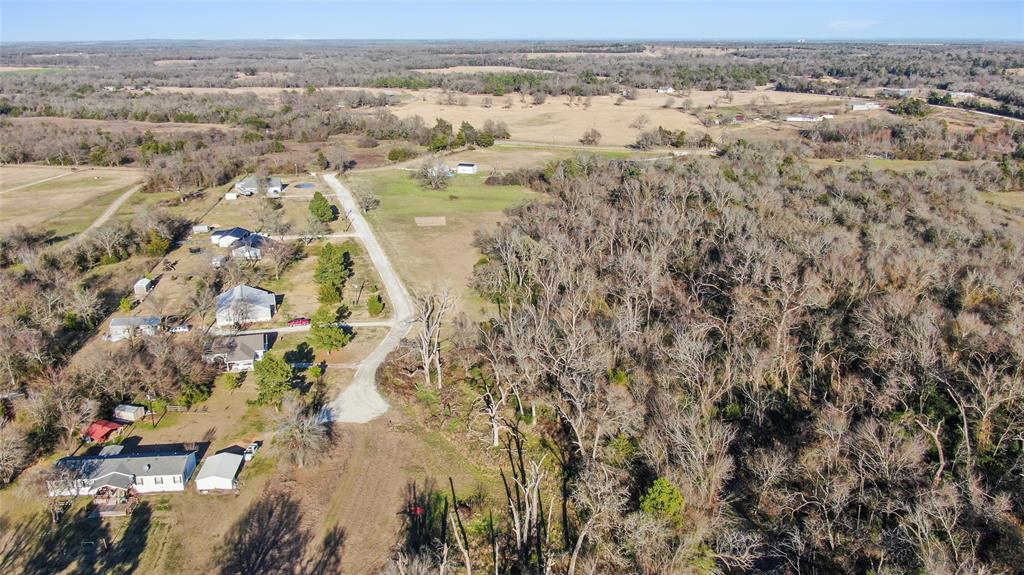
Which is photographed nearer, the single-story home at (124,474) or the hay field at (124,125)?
the single-story home at (124,474)

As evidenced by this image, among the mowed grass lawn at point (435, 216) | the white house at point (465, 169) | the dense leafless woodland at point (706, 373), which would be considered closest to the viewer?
the dense leafless woodland at point (706, 373)

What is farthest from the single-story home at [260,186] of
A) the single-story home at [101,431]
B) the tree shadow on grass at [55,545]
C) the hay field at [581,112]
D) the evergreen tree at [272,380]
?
the tree shadow on grass at [55,545]

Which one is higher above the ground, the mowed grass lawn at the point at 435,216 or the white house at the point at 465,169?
the white house at the point at 465,169

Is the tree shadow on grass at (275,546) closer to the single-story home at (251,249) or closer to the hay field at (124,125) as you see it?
the single-story home at (251,249)

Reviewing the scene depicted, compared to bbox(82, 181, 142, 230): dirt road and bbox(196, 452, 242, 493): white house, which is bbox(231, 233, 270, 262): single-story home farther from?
bbox(196, 452, 242, 493): white house

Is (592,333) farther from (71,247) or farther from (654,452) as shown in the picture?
(71,247)

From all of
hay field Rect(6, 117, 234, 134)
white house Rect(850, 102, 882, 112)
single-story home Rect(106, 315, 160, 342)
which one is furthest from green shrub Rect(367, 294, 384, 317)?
white house Rect(850, 102, 882, 112)

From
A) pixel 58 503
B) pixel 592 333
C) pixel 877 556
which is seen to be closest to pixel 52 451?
pixel 58 503

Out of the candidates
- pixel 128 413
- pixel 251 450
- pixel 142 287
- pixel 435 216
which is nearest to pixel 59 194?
pixel 142 287
